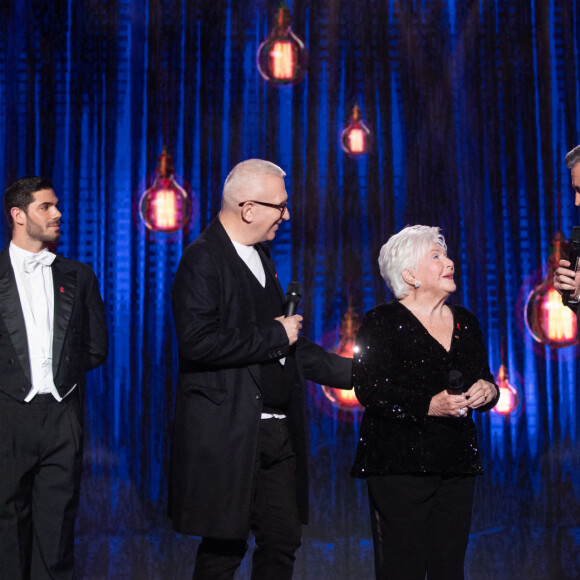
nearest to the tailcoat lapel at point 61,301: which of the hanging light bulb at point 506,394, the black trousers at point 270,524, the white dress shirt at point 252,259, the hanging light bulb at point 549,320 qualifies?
the white dress shirt at point 252,259

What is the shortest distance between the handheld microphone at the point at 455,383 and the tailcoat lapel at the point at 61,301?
1.37 meters

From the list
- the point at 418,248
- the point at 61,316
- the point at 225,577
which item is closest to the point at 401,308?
the point at 418,248

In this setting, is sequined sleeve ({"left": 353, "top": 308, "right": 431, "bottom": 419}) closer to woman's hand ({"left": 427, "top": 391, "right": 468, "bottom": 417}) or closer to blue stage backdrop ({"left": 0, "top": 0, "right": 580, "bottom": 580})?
woman's hand ({"left": 427, "top": 391, "right": 468, "bottom": 417})

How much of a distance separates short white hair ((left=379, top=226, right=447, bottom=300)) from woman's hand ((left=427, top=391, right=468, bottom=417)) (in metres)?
0.38

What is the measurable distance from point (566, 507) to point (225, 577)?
2.55 meters

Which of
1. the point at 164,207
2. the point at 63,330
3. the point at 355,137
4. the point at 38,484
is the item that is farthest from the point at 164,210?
the point at 38,484

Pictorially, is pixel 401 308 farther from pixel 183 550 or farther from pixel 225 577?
pixel 183 550

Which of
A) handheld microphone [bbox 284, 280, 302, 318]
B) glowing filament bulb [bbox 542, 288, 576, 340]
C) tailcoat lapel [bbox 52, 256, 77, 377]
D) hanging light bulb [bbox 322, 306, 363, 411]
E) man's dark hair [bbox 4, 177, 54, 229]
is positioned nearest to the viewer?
handheld microphone [bbox 284, 280, 302, 318]

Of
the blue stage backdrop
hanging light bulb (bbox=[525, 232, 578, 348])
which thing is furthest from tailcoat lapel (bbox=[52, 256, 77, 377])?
hanging light bulb (bbox=[525, 232, 578, 348])

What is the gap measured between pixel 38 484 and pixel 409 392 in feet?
4.46

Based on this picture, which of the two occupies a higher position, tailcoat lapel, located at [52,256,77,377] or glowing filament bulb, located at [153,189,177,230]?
glowing filament bulb, located at [153,189,177,230]

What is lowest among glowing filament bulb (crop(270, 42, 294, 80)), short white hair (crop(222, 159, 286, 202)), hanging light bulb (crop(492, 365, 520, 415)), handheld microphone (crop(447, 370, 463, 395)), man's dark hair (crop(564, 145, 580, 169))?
hanging light bulb (crop(492, 365, 520, 415))

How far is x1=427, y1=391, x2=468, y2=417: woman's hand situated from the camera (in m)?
2.21

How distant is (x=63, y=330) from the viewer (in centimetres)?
279
